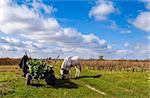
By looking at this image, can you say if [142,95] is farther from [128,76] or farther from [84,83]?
[128,76]

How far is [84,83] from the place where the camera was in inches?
1548

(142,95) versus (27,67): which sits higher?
(27,67)

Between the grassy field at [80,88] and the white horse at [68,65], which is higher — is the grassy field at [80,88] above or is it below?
below

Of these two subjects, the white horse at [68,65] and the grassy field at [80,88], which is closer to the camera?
the grassy field at [80,88]

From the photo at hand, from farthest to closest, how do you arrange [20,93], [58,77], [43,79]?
1. [58,77]
2. [43,79]
3. [20,93]

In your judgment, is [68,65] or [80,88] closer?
[80,88]

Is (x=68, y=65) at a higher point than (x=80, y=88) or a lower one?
higher

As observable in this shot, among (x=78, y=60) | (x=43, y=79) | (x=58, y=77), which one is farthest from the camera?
(x=78, y=60)

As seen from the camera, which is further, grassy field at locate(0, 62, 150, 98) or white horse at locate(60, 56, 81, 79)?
white horse at locate(60, 56, 81, 79)

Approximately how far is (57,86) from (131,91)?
8.38 metres

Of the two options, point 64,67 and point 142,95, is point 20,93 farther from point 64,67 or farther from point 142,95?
point 142,95

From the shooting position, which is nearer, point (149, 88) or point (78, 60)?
point (149, 88)

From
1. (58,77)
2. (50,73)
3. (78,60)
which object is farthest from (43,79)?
(78,60)

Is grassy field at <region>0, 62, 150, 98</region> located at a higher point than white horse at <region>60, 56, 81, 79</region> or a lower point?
lower
